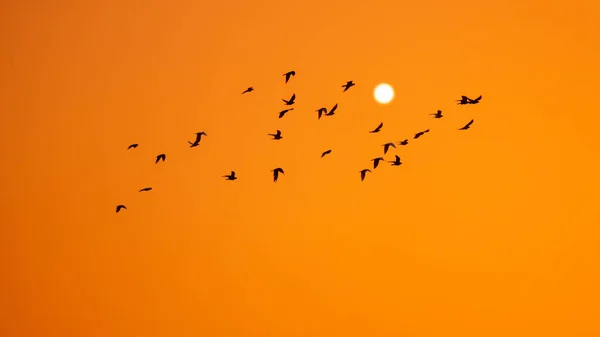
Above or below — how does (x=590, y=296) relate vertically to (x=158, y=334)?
above

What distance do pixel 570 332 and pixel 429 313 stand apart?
18.5 feet

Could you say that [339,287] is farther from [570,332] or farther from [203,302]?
[570,332]

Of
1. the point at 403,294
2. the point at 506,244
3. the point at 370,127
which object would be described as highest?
the point at 370,127

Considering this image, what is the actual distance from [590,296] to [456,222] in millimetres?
6020

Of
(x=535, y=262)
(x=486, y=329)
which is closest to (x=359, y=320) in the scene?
(x=486, y=329)

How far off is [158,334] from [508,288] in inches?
577

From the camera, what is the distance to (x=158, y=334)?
3275 cm

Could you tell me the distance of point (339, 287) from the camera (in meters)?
32.4

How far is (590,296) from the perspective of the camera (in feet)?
Result: 103

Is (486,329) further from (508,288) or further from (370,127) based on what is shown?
(370,127)

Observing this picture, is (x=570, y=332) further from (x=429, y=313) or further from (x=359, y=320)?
(x=359, y=320)

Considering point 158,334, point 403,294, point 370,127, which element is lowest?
point 158,334

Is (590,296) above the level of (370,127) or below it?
below

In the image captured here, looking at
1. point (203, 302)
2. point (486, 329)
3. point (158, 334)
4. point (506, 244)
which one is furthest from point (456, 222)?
point (158, 334)
